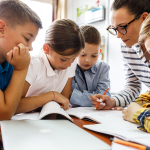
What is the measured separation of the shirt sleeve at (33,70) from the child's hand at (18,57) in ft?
0.47

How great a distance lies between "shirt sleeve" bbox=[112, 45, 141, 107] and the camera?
107 centimetres

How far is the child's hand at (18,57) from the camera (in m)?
0.74

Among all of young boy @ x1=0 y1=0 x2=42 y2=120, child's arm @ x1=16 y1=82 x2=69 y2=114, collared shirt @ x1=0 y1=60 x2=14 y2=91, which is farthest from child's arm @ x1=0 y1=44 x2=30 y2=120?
collared shirt @ x1=0 y1=60 x2=14 y2=91

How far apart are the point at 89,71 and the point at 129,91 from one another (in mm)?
314

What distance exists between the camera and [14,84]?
0.72m

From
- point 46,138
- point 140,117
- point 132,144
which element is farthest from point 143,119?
point 46,138

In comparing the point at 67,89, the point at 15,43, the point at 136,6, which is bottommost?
the point at 67,89

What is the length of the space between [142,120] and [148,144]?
19cm

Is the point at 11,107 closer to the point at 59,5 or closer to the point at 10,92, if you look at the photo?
the point at 10,92

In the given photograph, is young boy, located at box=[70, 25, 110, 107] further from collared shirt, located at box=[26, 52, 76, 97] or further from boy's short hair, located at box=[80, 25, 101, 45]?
collared shirt, located at box=[26, 52, 76, 97]

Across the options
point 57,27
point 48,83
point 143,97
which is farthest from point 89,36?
point 143,97

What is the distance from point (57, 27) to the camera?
916mm

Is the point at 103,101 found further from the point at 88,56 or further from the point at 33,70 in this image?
the point at 33,70

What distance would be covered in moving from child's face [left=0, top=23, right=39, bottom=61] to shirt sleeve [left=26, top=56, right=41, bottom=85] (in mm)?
145
